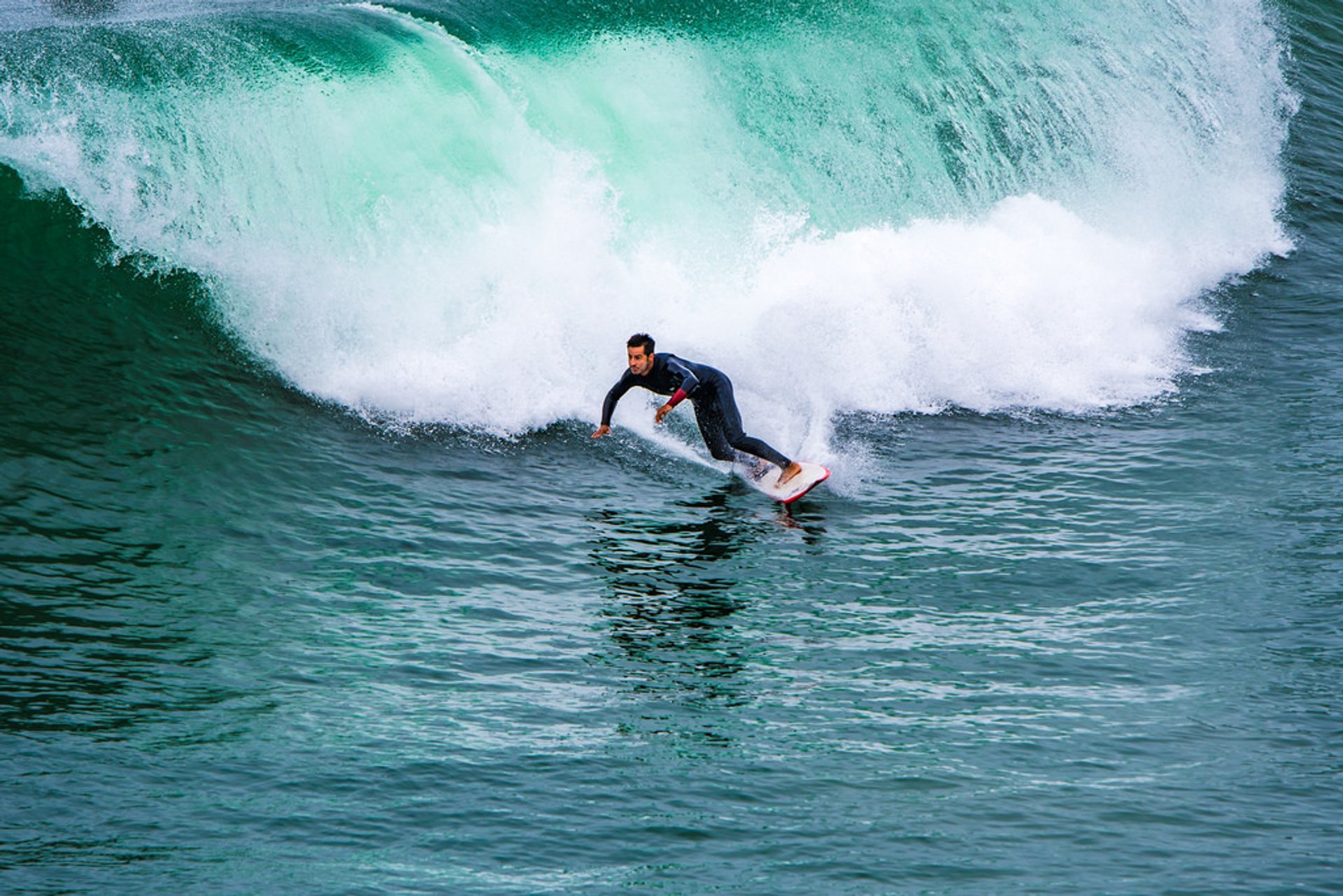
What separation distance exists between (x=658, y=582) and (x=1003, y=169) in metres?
9.44

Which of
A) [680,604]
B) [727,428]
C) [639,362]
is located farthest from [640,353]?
[680,604]

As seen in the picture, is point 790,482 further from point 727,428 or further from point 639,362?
point 639,362

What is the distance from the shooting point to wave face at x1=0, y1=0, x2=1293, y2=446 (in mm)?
13281

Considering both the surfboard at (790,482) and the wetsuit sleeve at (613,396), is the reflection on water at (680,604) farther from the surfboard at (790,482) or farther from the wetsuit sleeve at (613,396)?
the wetsuit sleeve at (613,396)

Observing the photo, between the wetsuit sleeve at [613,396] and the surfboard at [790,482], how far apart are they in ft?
4.31

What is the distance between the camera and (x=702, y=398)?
39.7 ft

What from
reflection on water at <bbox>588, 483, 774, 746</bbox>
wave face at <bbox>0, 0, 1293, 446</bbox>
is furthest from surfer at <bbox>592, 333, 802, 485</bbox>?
wave face at <bbox>0, 0, 1293, 446</bbox>

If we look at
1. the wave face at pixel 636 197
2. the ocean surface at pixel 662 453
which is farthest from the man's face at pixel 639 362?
the wave face at pixel 636 197

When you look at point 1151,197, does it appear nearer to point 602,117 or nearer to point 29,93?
point 602,117

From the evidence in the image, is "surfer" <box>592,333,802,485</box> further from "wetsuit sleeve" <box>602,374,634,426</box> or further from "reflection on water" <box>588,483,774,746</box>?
"reflection on water" <box>588,483,774,746</box>

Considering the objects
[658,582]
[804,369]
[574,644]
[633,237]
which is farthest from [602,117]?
[574,644]

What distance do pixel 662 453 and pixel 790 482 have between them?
1.46m

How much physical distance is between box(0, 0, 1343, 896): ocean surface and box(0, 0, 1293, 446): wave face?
59 mm

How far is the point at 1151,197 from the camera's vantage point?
60.1 ft
